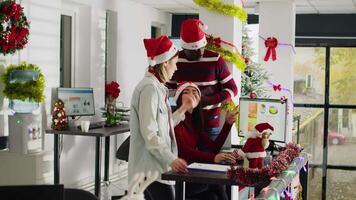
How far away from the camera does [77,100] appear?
6.80 m

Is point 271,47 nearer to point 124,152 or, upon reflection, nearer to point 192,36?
point 124,152

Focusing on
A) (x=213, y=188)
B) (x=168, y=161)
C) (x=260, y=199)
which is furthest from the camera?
(x=213, y=188)

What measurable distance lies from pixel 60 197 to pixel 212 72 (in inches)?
127

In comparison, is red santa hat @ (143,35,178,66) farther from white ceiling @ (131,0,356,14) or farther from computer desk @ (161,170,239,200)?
white ceiling @ (131,0,356,14)

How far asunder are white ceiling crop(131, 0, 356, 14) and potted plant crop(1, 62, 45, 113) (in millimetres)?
3287

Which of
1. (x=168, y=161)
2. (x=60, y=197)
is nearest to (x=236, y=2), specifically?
(x=168, y=161)

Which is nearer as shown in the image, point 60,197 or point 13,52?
point 60,197

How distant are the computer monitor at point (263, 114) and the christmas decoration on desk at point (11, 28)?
208cm

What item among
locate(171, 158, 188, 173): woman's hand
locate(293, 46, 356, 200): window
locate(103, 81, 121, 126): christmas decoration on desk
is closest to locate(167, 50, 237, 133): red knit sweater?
locate(171, 158, 188, 173): woman's hand

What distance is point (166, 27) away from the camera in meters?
10.1

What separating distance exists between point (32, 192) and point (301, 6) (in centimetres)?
763

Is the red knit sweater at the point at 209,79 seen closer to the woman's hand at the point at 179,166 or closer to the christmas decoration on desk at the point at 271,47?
the woman's hand at the point at 179,166

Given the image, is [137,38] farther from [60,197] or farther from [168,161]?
[60,197]

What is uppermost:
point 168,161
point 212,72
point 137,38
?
point 137,38
